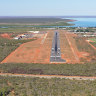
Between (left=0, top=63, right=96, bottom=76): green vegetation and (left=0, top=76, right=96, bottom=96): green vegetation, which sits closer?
(left=0, top=76, right=96, bottom=96): green vegetation

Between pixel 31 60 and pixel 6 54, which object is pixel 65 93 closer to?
pixel 31 60

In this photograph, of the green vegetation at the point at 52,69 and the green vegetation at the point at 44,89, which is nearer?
the green vegetation at the point at 44,89

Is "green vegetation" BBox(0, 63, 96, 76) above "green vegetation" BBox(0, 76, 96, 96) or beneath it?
beneath

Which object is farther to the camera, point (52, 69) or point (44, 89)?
point (52, 69)

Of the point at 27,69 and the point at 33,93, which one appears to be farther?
the point at 27,69

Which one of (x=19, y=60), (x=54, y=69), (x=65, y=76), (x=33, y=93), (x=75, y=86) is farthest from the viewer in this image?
(x=19, y=60)

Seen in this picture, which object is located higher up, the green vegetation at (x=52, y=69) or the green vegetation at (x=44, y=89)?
the green vegetation at (x=44, y=89)

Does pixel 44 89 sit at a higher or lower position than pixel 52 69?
higher

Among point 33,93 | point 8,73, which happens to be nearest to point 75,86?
point 33,93
